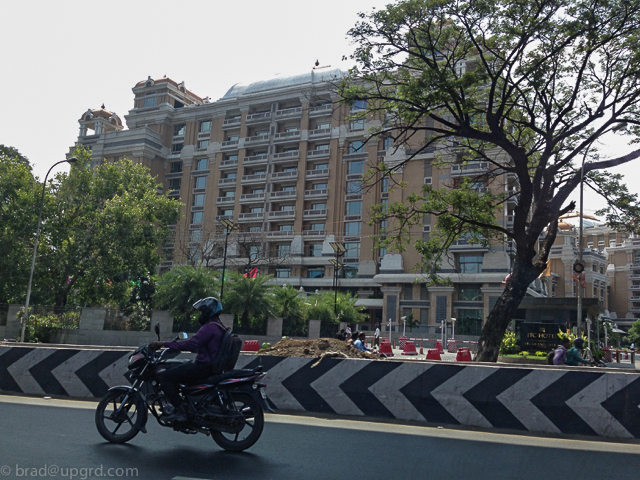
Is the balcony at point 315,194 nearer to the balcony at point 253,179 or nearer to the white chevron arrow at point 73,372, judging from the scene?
the balcony at point 253,179

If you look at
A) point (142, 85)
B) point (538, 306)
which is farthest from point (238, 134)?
point (538, 306)

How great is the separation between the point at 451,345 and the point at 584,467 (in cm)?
3455

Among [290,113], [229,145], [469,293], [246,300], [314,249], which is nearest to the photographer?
[246,300]

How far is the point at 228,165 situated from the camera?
65688mm

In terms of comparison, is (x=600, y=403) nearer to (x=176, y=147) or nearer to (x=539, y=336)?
(x=539, y=336)

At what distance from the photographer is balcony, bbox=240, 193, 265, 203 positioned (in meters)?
63.1

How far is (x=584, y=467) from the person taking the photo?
17.9 ft

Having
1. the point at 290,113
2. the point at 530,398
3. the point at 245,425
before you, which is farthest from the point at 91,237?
the point at 290,113

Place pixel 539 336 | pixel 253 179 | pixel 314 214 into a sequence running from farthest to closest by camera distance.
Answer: pixel 253 179
pixel 314 214
pixel 539 336

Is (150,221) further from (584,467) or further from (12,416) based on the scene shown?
(584,467)

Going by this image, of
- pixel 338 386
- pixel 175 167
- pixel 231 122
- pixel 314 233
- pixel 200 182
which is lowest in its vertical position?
pixel 338 386

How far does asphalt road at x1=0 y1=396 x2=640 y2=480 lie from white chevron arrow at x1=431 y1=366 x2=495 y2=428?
344 mm

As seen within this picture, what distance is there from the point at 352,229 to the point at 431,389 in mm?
52014

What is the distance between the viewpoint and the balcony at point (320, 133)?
6175cm
